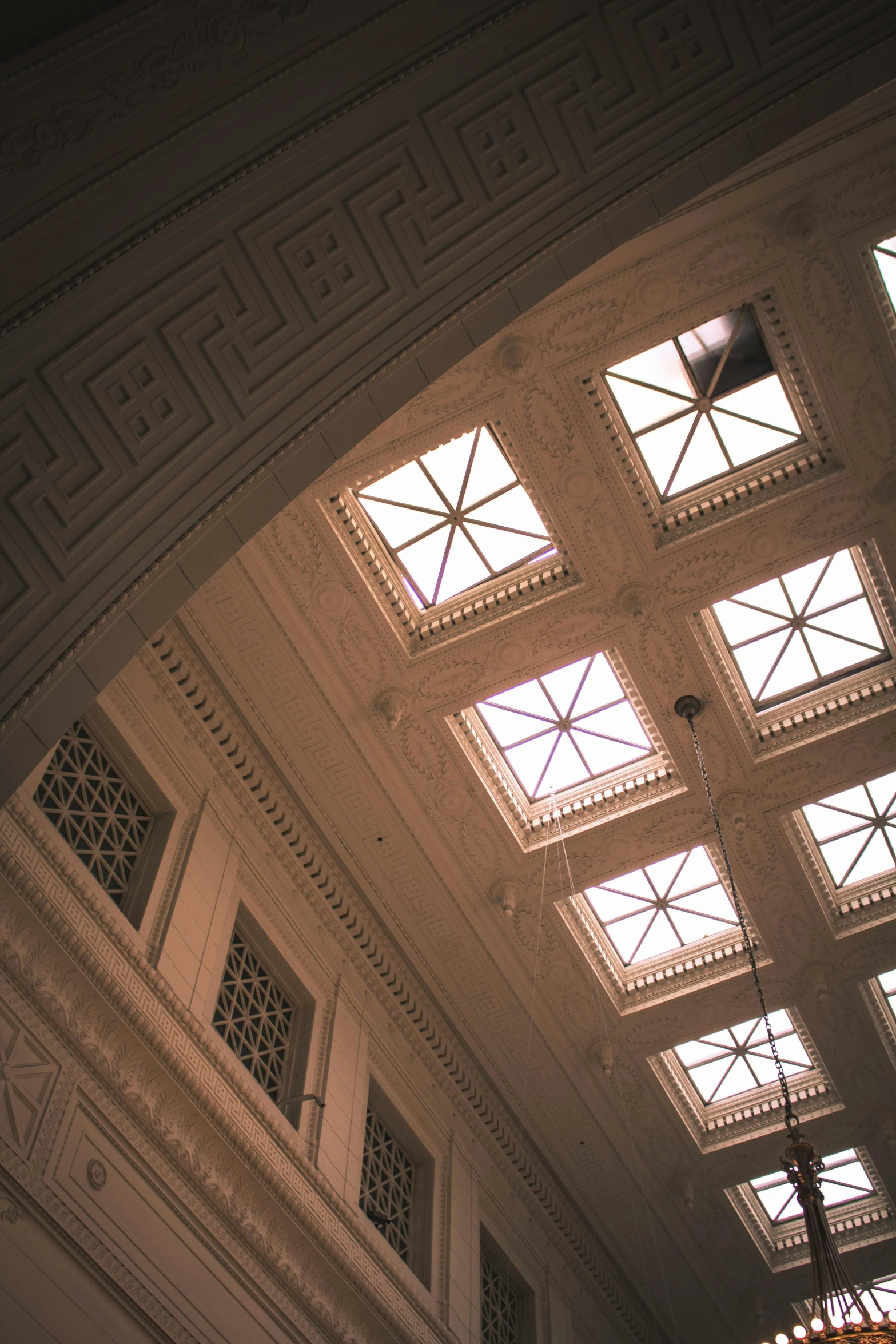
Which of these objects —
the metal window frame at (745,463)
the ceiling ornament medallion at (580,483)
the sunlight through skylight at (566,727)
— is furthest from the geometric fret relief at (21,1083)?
the metal window frame at (745,463)

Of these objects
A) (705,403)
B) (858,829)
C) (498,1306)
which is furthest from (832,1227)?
(705,403)

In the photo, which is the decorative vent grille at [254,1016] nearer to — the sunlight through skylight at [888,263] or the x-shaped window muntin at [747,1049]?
the x-shaped window muntin at [747,1049]

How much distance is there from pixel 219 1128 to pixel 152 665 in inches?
118

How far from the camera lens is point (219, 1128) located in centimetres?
587

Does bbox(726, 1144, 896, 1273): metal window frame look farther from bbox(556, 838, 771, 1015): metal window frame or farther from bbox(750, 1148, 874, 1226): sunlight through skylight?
bbox(556, 838, 771, 1015): metal window frame

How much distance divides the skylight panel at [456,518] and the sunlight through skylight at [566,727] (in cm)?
103

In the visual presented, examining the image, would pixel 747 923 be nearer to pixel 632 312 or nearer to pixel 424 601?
pixel 424 601

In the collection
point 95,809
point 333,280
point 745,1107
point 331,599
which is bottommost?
point 333,280

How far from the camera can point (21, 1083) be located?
4641mm

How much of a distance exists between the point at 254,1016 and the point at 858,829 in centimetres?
555

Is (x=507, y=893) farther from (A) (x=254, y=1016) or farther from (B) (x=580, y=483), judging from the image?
(B) (x=580, y=483)

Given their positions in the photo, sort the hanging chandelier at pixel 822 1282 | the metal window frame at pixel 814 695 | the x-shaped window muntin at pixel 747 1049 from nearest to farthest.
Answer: the hanging chandelier at pixel 822 1282 → the metal window frame at pixel 814 695 → the x-shaped window muntin at pixel 747 1049

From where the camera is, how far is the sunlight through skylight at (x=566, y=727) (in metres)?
8.69

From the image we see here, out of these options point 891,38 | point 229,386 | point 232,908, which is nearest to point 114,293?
point 229,386
